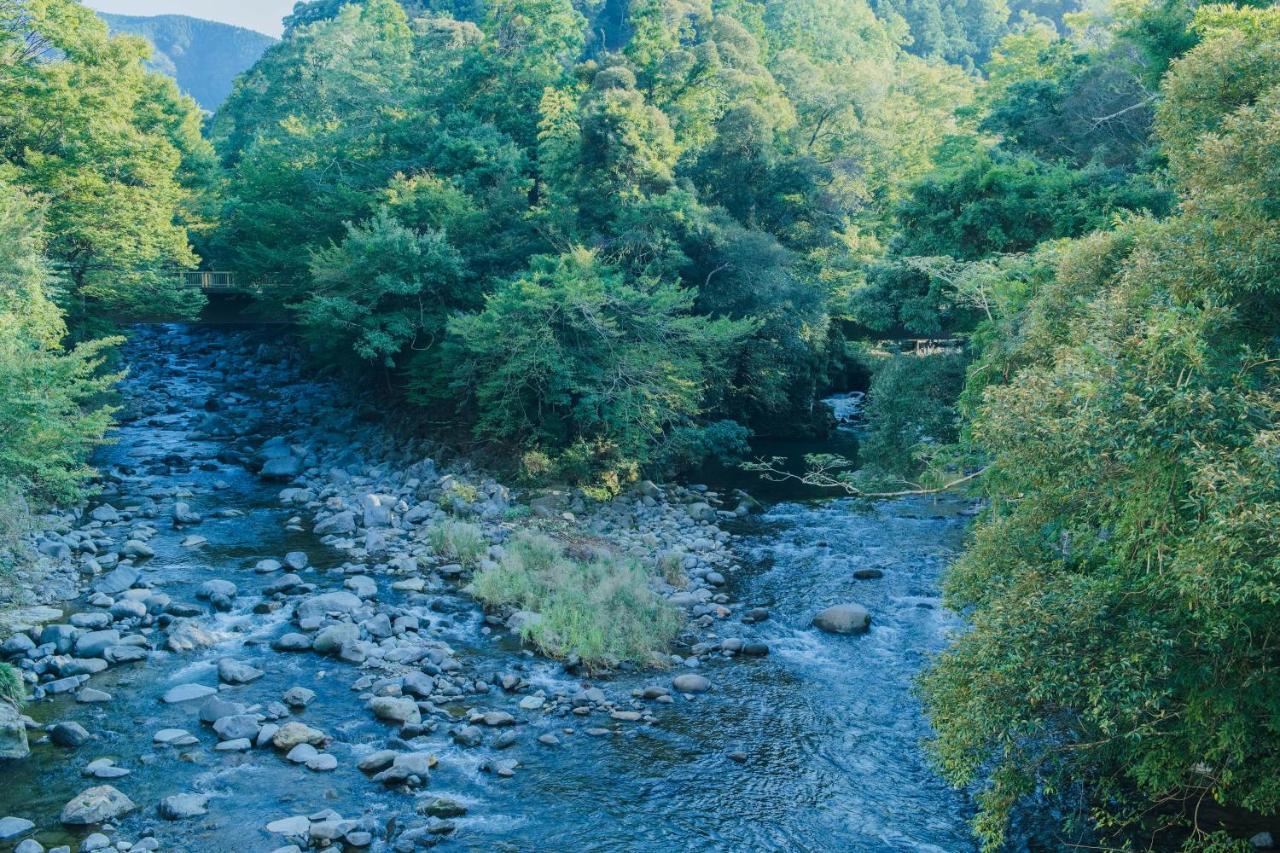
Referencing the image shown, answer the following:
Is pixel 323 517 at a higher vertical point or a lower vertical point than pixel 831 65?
lower

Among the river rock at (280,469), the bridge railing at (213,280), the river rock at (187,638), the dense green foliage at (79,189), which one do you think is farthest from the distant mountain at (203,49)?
the river rock at (187,638)

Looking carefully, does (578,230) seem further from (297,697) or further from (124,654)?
(297,697)

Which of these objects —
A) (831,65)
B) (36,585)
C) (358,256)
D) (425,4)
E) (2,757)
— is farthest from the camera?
(425,4)

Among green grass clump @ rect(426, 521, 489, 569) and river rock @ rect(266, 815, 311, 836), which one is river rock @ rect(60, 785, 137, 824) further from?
green grass clump @ rect(426, 521, 489, 569)

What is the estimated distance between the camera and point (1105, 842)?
8.59 metres

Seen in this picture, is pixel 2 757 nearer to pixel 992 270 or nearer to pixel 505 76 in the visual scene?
pixel 992 270

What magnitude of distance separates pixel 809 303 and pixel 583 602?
47.7 ft

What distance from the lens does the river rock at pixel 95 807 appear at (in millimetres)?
8609

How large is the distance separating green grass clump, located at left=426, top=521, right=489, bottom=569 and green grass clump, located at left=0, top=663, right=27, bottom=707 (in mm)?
7137

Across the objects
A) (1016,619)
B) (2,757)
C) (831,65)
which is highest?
(831,65)

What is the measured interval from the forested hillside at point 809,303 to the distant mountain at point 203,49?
91.3 metres

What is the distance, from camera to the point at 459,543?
16656 millimetres

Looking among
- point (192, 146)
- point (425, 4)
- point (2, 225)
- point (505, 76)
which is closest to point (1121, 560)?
point (2, 225)

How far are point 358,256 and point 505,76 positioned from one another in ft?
30.4
